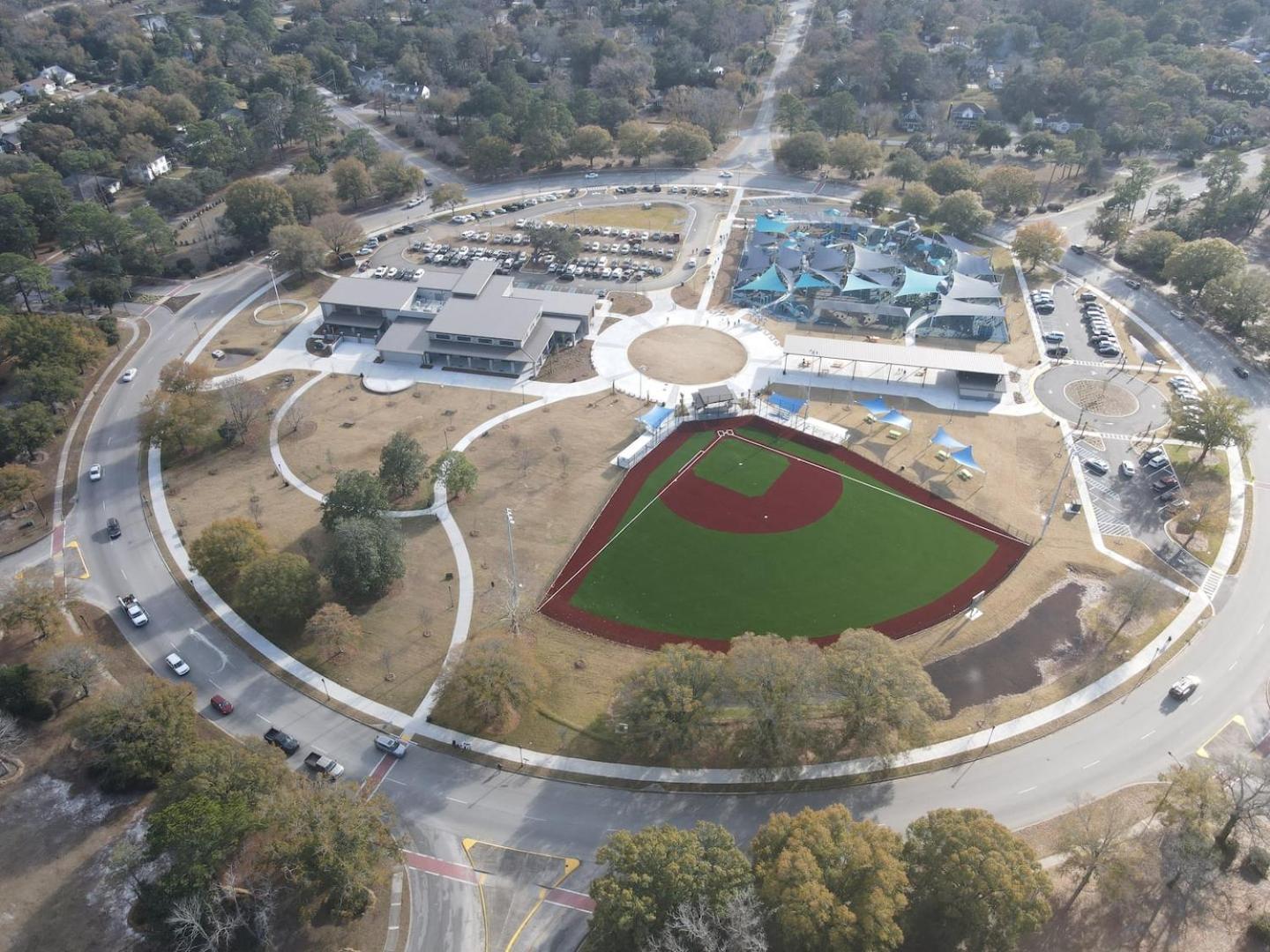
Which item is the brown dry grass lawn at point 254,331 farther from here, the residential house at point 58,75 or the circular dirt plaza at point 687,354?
the residential house at point 58,75

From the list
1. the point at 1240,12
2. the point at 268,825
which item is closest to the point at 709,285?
the point at 268,825

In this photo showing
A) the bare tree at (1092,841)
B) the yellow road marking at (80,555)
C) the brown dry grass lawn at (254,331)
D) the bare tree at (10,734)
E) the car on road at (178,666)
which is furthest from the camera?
the brown dry grass lawn at (254,331)

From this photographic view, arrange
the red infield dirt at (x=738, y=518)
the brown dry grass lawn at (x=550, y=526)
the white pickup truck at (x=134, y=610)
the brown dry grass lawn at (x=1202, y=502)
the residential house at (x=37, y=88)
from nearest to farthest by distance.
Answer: the brown dry grass lawn at (x=550, y=526), the red infield dirt at (x=738, y=518), the white pickup truck at (x=134, y=610), the brown dry grass lawn at (x=1202, y=502), the residential house at (x=37, y=88)

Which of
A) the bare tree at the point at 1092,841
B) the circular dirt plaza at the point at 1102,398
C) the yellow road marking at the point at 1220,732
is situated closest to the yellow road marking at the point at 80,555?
the bare tree at the point at 1092,841

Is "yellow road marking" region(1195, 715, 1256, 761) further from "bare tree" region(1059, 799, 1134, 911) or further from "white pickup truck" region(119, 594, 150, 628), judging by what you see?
"white pickup truck" region(119, 594, 150, 628)

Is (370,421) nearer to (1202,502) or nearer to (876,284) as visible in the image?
(876,284)

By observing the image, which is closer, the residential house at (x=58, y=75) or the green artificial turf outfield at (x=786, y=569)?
the green artificial turf outfield at (x=786, y=569)

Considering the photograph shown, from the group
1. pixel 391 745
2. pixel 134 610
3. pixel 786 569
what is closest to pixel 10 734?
pixel 134 610
